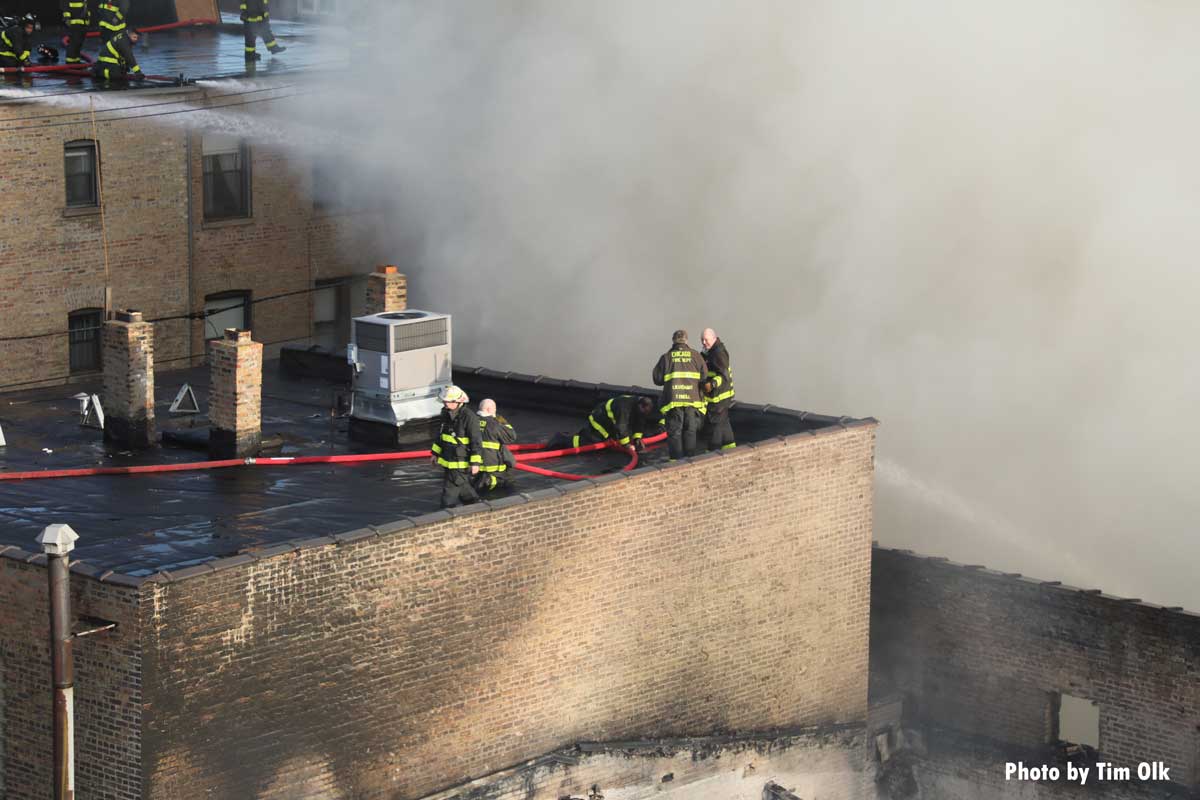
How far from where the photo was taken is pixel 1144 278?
29.5 metres

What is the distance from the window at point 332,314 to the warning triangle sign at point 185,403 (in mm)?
8387

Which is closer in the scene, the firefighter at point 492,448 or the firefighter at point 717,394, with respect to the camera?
the firefighter at point 492,448

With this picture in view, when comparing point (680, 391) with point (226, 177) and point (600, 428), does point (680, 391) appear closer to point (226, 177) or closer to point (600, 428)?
point (600, 428)

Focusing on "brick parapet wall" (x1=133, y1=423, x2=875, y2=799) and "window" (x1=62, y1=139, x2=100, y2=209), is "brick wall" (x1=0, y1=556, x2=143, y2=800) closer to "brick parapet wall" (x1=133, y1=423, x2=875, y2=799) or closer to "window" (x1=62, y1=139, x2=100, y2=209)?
"brick parapet wall" (x1=133, y1=423, x2=875, y2=799)

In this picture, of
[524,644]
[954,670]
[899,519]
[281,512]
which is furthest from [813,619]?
[899,519]

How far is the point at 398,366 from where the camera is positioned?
69.8 ft

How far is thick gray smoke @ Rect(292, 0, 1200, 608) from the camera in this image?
29422 mm

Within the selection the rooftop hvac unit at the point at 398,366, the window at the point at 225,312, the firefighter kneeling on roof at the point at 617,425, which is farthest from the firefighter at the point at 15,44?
the firefighter kneeling on roof at the point at 617,425

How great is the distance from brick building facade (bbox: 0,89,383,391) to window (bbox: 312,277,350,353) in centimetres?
4

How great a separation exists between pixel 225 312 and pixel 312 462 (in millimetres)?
9590

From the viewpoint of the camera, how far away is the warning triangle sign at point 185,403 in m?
22.1

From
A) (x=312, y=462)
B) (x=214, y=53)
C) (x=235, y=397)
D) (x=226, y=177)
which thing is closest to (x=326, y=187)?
(x=226, y=177)

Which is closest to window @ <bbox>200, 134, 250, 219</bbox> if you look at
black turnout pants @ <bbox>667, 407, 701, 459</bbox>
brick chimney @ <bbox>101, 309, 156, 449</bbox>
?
brick chimney @ <bbox>101, 309, 156, 449</bbox>

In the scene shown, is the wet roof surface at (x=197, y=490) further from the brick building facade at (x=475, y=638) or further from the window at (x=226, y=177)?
the window at (x=226, y=177)
